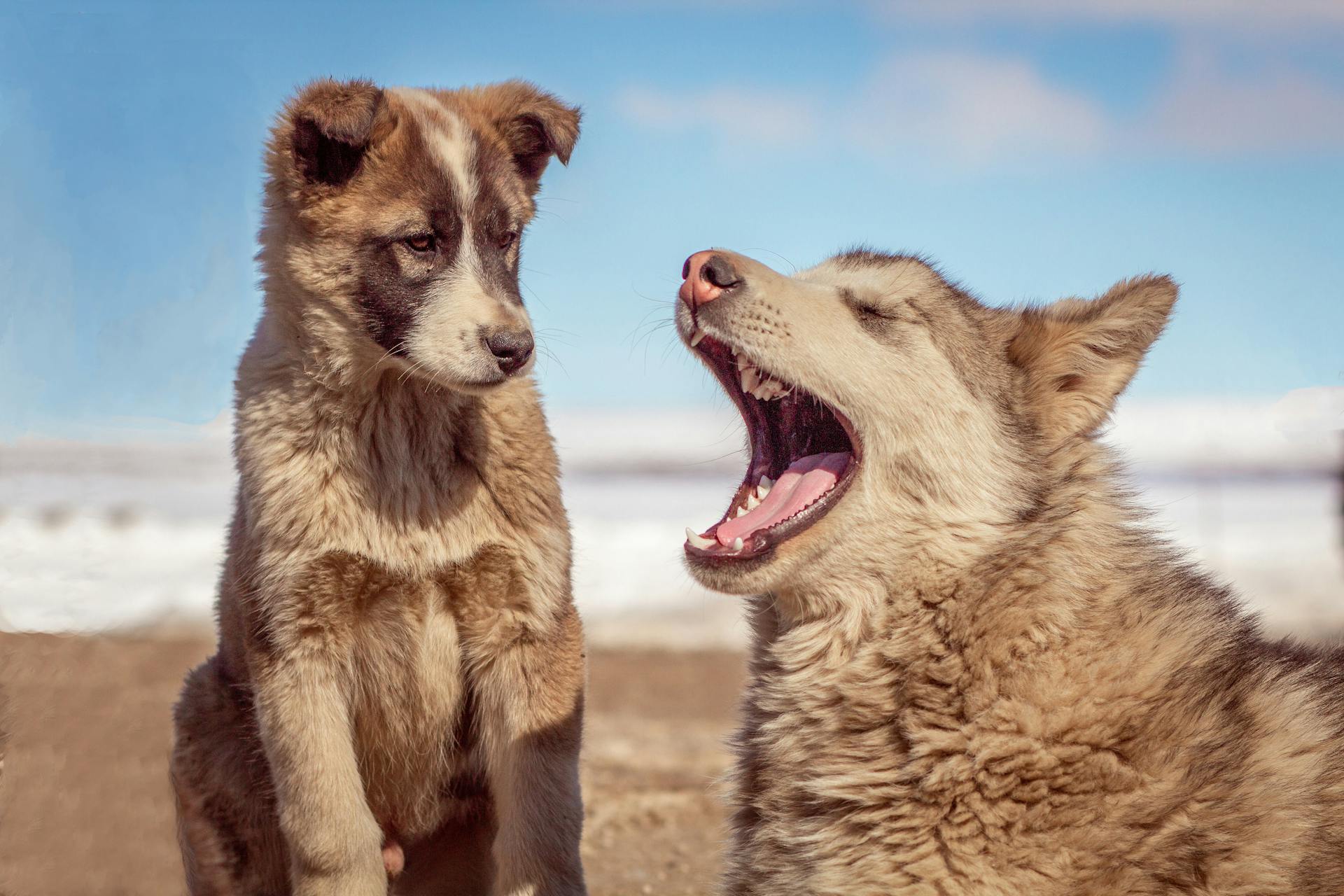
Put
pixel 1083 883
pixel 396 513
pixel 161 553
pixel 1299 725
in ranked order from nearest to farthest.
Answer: pixel 1083 883 → pixel 1299 725 → pixel 396 513 → pixel 161 553

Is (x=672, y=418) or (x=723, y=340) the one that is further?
(x=672, y=418)

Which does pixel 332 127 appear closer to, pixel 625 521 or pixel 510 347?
pixel 510 347

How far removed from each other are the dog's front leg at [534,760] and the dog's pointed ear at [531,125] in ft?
6.17

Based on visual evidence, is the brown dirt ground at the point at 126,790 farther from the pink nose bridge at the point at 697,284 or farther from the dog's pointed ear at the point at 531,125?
the dog's pointed ear at the point at 531,125

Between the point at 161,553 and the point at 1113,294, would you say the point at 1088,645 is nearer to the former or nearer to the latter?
the point at 1113,294

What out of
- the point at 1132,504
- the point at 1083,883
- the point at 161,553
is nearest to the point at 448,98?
the point at 1132,504

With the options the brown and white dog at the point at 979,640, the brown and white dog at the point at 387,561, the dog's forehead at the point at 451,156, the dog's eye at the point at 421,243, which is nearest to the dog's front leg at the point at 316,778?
the brown and white dog at the point at 387,561

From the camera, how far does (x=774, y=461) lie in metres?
3.90

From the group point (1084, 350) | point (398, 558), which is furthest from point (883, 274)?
point (398, 558)

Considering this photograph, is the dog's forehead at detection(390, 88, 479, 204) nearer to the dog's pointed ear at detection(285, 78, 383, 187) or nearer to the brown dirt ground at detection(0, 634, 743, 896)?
the dog's pointed ear at detection(285, 78, 383, 187)

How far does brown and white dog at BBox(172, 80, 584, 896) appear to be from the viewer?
402 cm

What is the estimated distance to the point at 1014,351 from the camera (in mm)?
3559

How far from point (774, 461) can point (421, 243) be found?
4.98 feet

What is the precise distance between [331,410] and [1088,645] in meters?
2.61
